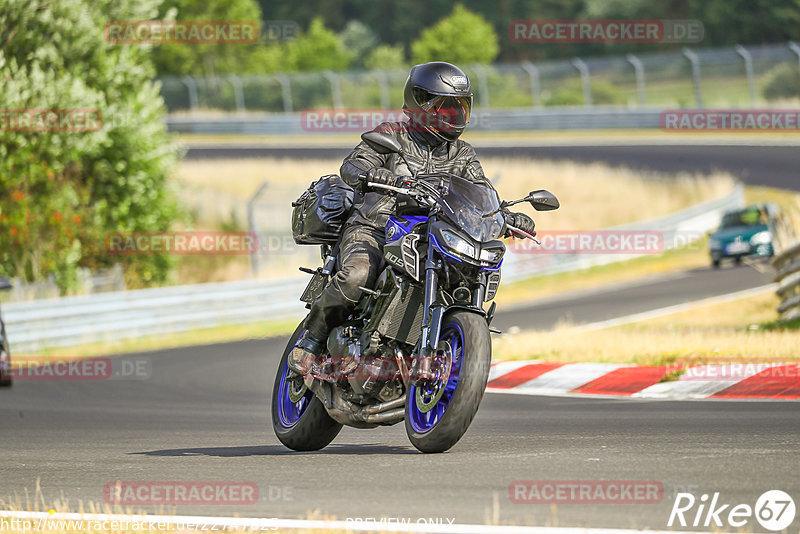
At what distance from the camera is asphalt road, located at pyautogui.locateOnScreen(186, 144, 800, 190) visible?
139ft

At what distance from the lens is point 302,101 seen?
57469 millimetres

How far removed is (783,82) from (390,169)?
140 ft

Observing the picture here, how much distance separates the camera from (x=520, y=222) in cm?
779

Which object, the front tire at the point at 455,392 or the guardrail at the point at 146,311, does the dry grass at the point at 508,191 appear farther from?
the front tire at the point at 455,392

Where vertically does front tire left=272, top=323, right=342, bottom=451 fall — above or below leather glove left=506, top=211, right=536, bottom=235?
below

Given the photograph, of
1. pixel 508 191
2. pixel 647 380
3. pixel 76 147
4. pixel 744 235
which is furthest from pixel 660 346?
pixel 508 191

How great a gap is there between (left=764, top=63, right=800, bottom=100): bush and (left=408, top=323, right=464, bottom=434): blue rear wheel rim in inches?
1672

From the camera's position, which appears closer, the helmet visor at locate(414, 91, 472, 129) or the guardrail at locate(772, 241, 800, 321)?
the helmet visor at locate(414, 91, 472, 129)

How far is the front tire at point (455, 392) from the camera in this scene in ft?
22.8

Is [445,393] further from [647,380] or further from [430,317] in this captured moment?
[647,380]

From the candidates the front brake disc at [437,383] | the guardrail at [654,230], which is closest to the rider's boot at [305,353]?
the front brake disc at [437,383]

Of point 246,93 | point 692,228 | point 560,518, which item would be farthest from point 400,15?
point 560,518

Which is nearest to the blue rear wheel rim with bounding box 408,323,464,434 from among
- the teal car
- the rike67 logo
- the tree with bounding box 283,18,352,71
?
the rike67 logo

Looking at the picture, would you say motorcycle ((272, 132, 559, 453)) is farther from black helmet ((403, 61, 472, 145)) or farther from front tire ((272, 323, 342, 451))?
black helmet ((403, 61, 472, 145))
